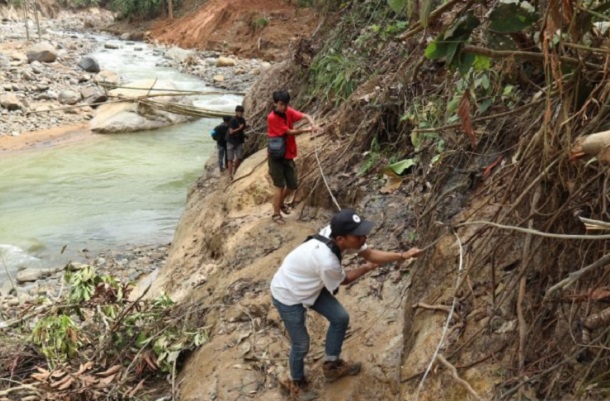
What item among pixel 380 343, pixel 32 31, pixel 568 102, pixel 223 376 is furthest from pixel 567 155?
pixel 32 31

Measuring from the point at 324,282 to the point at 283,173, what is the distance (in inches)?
109

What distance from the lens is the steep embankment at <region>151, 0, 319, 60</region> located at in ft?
87.6

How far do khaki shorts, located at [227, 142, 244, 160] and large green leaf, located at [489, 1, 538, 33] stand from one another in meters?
6.09

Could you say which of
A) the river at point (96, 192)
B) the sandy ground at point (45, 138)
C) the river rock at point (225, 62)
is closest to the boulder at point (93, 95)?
the sandy ground at point (45, 138)

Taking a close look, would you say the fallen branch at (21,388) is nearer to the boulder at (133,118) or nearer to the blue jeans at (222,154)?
the blue jeans at (222,154)

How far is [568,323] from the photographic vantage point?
2.60m

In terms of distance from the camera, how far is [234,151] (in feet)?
27.9

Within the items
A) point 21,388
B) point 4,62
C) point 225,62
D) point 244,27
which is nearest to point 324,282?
point 21,388

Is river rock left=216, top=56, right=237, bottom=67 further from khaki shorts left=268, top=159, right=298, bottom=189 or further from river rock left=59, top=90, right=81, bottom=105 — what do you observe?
khaki shorts left=268, top=159, right=298, bottom=189

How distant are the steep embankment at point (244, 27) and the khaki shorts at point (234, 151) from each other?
16.9 metres

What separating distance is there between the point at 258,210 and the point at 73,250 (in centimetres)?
515

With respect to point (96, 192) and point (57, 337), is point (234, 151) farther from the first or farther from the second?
point (96, 192)

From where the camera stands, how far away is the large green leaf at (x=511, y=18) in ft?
8.45

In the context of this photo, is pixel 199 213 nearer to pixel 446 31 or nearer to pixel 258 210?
pixel 258 210
